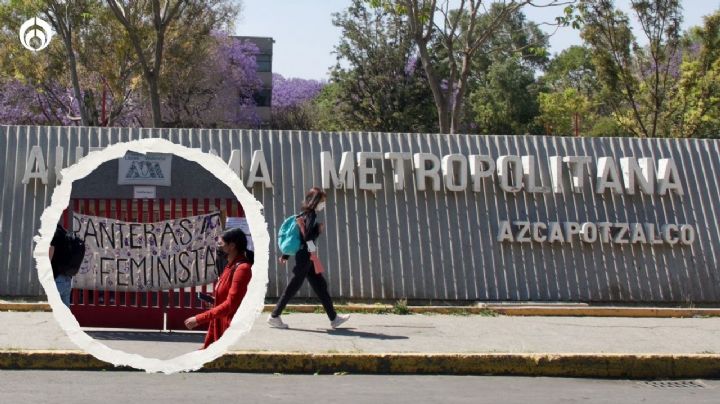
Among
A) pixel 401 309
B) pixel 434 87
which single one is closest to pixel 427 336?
pixel 401 309

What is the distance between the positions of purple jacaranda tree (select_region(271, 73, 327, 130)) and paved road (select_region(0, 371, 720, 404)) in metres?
44.4

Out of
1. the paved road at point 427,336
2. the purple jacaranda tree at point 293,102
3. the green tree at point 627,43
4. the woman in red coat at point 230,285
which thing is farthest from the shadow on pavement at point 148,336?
the purple jacaranda tree at point 293,102

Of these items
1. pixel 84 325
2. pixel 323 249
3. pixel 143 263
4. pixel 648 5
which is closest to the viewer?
pixel 143 263

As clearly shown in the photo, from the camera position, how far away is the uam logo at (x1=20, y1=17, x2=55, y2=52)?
32031mm

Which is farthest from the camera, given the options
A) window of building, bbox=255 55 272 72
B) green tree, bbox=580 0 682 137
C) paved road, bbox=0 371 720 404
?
window of building, bbox=255 55 272 72

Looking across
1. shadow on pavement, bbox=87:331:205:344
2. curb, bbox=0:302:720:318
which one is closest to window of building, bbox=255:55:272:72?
curb, bbox=0:302:720:318

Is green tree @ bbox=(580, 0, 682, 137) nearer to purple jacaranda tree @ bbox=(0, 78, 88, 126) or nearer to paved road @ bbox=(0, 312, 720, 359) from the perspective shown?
paved road @ bbox=(0, 312, 720, 359)

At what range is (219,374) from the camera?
27.5 feet

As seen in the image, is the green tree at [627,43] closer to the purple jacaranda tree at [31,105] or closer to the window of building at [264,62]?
the purple jacaranda tree at [31,105]

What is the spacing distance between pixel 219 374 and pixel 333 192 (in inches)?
226

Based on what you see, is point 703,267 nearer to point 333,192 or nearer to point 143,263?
point 333,192

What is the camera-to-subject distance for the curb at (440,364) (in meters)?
8.43

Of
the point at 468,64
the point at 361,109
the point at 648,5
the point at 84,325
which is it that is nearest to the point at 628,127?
the point at 648,5

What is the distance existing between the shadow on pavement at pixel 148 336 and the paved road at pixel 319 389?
1270 mm
